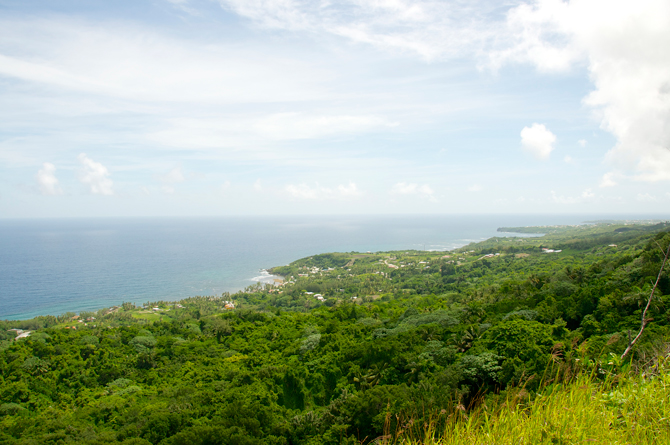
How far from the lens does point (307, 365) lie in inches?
947

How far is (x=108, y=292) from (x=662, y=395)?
97.0 m

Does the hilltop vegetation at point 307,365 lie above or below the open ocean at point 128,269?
above

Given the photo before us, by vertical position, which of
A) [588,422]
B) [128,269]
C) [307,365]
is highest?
[588,422]

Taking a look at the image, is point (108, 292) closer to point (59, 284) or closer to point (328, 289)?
point (59, 284)

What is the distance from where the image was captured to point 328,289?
8062cm

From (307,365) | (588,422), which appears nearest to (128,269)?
(307,365)

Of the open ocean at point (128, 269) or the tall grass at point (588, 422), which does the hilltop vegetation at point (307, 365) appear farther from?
the open ocean at point (128, 269)

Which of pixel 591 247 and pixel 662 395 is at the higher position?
pixel 662 395

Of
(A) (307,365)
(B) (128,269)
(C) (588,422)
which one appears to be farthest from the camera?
(B) (128,269)

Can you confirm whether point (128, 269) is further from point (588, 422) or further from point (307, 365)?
point (588, 422)

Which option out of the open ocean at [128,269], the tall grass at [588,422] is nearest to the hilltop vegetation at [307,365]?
the tall grass at [588,422]

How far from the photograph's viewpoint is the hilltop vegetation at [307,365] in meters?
14.7

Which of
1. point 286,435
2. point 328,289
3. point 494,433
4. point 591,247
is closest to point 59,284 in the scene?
point 328,289

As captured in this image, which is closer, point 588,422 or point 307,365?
point 588,422
